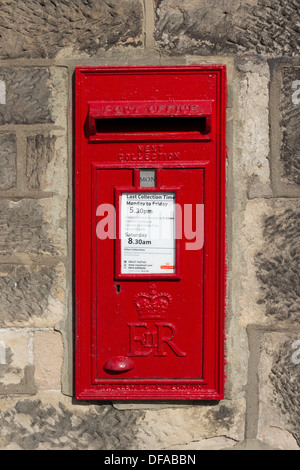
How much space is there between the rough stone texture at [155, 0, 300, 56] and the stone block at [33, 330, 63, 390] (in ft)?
4.37

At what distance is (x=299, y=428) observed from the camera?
194cm

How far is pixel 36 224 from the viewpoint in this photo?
6.33 ft

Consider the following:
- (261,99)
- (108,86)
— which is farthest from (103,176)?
(261,99)

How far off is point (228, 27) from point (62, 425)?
185 centimetres

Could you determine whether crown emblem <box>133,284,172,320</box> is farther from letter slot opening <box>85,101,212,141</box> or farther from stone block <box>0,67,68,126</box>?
stone block <box>0,67,68,126</box>

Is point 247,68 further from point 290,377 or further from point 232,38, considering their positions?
point 290,377

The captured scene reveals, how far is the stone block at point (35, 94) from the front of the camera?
190cm

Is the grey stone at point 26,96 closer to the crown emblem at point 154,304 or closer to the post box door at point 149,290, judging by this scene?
the post box door at point 149,290

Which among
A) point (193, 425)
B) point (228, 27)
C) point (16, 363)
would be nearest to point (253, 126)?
point (228, 27)

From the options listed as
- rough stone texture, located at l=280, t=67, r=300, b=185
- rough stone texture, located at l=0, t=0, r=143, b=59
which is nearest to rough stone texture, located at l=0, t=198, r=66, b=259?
rough stone texture, located at l=0, t=0, r=143, b=59

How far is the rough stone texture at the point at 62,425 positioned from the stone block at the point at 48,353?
0.34ft

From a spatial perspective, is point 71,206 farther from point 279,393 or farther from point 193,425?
point 279,393

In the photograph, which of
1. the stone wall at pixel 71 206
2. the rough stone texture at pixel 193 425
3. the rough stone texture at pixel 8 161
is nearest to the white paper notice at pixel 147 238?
the stone wall at pixel 71 206

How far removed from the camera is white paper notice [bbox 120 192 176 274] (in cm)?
183
